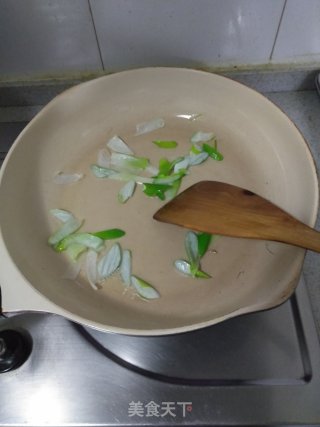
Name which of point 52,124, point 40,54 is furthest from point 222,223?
point 40,54

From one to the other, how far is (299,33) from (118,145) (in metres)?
0.32

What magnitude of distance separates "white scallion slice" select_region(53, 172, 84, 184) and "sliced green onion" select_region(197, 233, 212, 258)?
0.19 metres

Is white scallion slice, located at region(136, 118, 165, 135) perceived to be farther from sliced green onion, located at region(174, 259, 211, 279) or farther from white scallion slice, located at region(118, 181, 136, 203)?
sliced green onion, located at region(174, 259, 211, 279)

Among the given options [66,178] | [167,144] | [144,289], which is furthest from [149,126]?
[144,289]

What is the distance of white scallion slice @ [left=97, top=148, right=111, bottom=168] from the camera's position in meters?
0.57

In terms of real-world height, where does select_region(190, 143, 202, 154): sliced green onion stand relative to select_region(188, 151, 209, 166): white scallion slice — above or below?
above

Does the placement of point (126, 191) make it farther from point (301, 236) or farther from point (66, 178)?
point (301, 236)

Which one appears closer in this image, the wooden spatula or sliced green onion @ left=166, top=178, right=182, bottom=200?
the wooden spatula

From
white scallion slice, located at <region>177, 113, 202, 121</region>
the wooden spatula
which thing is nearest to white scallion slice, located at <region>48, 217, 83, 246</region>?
the wooden spatula

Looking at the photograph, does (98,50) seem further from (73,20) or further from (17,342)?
(17,342)

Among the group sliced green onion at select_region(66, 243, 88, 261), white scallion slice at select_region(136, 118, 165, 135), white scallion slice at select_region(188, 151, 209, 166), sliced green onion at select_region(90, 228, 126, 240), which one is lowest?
sliced green onion at select_region(66, 243, 88, 261)

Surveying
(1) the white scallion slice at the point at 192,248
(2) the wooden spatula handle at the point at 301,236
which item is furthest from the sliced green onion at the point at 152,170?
(2) the wooden spatula handle at the point at 301,236

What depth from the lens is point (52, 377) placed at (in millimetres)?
440

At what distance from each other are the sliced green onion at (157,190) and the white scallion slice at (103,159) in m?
0.07
